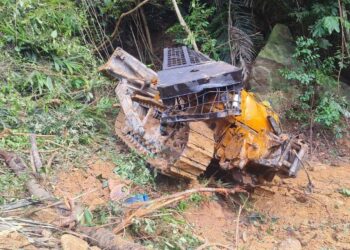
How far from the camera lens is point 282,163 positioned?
5.02 m

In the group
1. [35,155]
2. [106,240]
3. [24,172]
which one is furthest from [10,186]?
[106,240]

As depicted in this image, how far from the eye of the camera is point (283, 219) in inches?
207

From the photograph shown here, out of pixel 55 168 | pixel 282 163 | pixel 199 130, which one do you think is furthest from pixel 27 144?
pixel 282 163

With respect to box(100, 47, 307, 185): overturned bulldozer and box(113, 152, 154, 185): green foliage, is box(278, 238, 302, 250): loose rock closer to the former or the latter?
box(100, 47, 307, 185): overturned bulldozer

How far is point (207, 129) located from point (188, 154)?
405 millimetres

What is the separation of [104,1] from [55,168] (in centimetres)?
422

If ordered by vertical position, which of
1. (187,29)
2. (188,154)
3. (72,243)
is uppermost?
(187,29)

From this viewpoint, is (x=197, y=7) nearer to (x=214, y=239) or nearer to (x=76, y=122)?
(x=76, y=122)

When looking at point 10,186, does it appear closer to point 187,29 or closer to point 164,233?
point 164,233

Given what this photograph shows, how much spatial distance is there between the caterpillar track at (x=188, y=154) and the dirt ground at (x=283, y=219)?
0.46 meters

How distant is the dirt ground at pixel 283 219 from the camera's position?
476 centimetres

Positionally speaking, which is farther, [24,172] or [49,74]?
[49,74]

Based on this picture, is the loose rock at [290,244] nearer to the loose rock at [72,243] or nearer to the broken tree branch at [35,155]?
the loose rock at [72,243]

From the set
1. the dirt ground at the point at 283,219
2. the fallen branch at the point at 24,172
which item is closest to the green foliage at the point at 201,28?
the dirt ground at the point at 283,219
